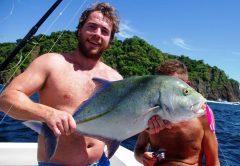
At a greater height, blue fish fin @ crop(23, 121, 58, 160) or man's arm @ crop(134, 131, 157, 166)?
man's arm @ crop(134, 131, 157, 166)

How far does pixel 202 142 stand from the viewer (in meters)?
3.58

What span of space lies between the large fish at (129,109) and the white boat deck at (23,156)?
8.55 feet

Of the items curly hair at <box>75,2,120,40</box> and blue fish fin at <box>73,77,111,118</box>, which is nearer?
blue fish fin at <box>73,77,111,118</box>

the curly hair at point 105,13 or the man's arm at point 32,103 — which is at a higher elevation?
the curly hair at point 105,13

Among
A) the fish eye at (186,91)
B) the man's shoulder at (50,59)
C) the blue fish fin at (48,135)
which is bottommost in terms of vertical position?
the blue fish fin at (48,135)

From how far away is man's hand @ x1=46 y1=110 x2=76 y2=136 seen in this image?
2.21 meters

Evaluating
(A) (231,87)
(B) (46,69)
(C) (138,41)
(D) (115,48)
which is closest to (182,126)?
(B) (46,69)

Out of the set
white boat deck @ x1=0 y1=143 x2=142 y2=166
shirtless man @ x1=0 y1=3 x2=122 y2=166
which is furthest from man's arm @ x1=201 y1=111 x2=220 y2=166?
white boat deck @ x1=0 y1=143 x2=142 y2=166

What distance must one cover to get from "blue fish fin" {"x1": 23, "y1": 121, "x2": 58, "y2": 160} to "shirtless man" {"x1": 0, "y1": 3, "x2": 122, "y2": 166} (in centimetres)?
6

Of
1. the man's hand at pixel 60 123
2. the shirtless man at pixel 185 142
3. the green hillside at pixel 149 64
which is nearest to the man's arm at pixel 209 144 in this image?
the shirtless man at pixel 185 142

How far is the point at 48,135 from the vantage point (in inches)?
91.5

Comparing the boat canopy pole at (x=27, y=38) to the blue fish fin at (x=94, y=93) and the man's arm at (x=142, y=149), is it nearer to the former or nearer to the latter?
the blue fish fin at (x=94, y=93)

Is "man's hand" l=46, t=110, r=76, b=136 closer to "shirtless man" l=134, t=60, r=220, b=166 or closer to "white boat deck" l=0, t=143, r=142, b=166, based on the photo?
"shirtless man" l=134, t=60, r=220, b=166

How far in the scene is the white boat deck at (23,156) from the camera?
5.01 m
